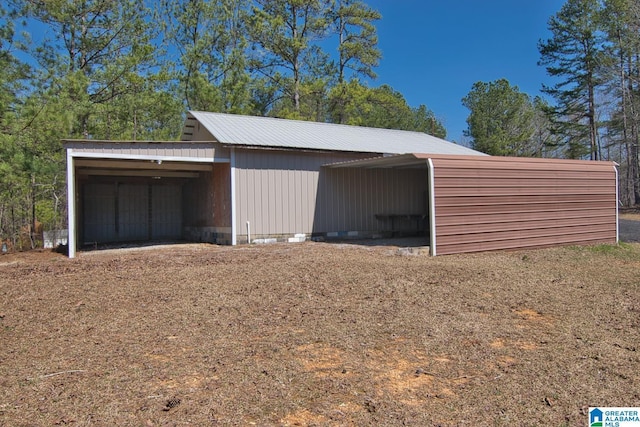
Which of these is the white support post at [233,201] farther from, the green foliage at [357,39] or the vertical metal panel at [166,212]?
the green foliage at [357,39]

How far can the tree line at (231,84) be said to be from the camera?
41.1 feet

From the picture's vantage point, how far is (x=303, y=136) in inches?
551

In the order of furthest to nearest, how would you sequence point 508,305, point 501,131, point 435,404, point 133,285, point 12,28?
point 501,131 → point 12,28 → point 133,285 → point 508,305 → point 435,404

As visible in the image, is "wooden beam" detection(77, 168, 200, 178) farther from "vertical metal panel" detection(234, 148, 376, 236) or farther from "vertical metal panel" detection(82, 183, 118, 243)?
"vertical metal panel" detection(234, 148, 376, 236)

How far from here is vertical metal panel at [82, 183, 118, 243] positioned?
15.0m

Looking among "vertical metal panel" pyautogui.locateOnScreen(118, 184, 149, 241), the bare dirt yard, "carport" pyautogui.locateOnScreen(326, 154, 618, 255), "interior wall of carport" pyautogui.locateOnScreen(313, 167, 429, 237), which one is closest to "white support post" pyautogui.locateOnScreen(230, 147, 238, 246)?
"interior wall of carport" pyautogui.locateOnScreen(313, 167, 429, 237)

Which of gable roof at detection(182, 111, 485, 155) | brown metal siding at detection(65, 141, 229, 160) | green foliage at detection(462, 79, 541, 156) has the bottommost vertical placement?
brown metal siding at detection(65, 141, 229, 160)

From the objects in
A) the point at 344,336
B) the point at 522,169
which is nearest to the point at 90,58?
the point at 522,169

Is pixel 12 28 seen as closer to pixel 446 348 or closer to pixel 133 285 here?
pixel 133 285

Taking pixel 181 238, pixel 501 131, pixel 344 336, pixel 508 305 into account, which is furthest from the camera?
pixel 501 131

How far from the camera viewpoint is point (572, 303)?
5410 mm

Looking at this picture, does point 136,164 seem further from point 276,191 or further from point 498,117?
point 498,117

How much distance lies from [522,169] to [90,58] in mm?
15416

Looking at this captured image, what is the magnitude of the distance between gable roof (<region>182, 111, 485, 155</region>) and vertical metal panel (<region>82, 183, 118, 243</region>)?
131 inches
